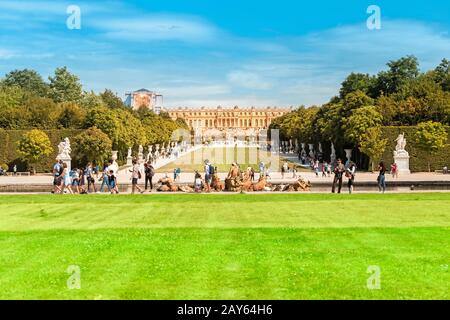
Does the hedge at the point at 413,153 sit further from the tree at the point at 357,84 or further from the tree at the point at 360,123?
the tree at the point at 357,84

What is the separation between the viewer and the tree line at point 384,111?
5269 cm

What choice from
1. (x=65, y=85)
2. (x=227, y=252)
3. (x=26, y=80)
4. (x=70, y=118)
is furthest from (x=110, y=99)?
(x=227, y=252)

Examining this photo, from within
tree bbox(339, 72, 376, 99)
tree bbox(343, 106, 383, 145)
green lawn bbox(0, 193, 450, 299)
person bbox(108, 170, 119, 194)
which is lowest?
green lawn bbox(0, 193, 450, 299)

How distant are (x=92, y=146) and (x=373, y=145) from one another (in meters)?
23.1

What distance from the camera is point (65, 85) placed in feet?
408

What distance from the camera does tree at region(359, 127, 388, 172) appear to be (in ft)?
172

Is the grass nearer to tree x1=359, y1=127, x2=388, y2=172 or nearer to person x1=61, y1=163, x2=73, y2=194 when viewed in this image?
tree x1=359, y1=127, x2=388, y2=172

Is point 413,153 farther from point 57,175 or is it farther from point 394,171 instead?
point 57,175

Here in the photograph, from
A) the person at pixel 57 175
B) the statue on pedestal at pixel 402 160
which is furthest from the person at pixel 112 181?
the statue on pedestal at pixel 402 160

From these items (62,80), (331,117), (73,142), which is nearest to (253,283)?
(73,142)

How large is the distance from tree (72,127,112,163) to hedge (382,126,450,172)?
23.5 metres

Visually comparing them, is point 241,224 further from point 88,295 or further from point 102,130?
point 102,130

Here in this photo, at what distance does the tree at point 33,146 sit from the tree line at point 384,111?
85.8 ft

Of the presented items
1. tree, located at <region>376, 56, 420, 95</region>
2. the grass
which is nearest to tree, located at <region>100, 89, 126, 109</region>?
the grass
